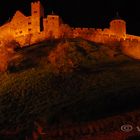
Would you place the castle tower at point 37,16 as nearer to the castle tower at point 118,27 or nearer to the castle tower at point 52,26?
the castle tower at point 52,26

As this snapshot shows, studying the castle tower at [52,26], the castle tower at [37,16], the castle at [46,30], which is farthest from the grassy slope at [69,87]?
the castle tower at [37,16]

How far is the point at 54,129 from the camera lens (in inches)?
644

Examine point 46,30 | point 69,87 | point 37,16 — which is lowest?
point 69,87

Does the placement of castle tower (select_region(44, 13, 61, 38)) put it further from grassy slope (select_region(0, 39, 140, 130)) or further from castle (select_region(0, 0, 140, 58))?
grassy slope (select_region(0, 39, 140, 130))

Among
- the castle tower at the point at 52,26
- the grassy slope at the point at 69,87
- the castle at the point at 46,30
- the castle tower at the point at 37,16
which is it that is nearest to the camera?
the grassy slope at the point at 69,87

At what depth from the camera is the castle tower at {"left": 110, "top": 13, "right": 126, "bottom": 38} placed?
45.8m

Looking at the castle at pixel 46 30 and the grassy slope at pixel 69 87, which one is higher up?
the castle at pixel 46 30

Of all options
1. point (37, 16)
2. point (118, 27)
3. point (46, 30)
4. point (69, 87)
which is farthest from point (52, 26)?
point (69, 87)

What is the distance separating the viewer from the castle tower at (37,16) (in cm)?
4697

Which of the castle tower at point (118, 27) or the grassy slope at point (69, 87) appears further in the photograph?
the castle tower at point (118, 27)

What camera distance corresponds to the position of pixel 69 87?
29.9m

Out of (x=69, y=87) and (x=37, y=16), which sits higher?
(x=37, y=16)

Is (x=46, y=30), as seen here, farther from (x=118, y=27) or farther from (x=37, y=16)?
(x=118, y=27)

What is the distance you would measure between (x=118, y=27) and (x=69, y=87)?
17880mm
